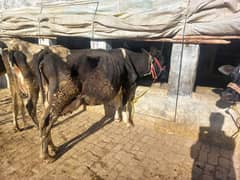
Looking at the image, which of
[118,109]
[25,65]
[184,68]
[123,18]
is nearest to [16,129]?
[25,65]

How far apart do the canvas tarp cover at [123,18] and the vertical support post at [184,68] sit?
0.36 metres

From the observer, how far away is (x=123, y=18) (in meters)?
4.11

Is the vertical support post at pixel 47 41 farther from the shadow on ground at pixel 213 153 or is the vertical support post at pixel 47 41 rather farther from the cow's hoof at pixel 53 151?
the shadow on ground at pixel 213 153

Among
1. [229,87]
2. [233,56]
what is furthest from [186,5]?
[233,56]

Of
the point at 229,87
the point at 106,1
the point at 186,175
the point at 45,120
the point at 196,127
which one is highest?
the point at 106,1

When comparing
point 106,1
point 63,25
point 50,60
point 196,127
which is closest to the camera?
point 50,60

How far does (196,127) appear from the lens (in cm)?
409

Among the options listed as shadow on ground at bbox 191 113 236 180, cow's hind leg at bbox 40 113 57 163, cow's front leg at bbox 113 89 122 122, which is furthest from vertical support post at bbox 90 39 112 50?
shadow on ground at bbox 191 113 236 180

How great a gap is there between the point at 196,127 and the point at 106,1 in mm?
3930

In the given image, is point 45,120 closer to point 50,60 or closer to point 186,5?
point 50,60

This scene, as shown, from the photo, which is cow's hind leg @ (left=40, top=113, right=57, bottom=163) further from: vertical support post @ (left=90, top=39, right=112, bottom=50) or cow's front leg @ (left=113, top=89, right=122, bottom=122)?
vertical support post @ (left=90, top=39, right=112, bottom=50)

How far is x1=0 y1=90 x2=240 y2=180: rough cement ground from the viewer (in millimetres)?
3045

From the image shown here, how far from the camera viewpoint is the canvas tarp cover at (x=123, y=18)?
330cm

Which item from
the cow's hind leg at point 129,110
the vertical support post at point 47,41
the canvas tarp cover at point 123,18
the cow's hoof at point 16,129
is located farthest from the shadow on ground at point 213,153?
the vertical support post at point 47,41
